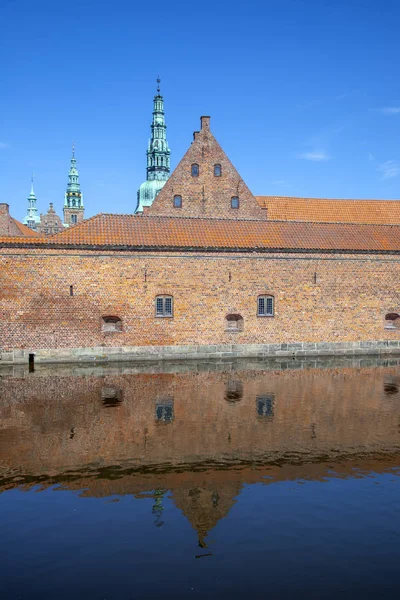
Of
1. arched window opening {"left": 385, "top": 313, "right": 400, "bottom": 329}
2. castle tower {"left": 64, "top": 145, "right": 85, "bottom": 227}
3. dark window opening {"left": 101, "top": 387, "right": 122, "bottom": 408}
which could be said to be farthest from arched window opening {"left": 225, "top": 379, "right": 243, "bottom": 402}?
castle tower {"left": 64, "top": 145, "right": 85, "bottom": 227}

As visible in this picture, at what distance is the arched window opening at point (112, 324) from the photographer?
1920cm

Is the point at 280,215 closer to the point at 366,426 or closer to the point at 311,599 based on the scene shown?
the point at 366,426

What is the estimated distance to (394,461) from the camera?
8523 mm

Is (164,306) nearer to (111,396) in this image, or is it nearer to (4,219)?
(111,396)

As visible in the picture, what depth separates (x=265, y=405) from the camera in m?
12.2

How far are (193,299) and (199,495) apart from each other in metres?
12.9

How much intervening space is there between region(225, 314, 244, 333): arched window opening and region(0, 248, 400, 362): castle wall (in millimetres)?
130

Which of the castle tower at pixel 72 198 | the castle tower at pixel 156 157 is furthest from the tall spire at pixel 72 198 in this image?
the castle tower at pixel 156 157

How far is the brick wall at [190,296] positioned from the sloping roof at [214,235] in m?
0.37

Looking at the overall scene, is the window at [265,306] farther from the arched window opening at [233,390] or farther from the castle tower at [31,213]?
the castle tower at [31,213]

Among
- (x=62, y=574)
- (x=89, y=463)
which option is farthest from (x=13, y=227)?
(x=62, y=574)

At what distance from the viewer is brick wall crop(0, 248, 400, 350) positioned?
733 inches

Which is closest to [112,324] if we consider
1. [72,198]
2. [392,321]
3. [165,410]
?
[165,410]

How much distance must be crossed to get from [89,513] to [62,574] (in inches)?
52.7
